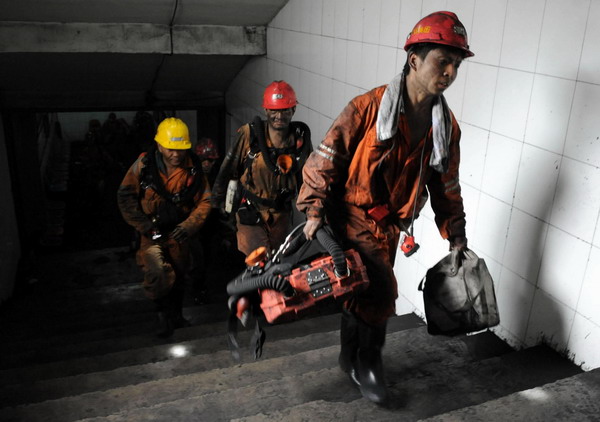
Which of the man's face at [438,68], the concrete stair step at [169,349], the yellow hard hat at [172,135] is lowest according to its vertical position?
the concrete stair step at [169,349]

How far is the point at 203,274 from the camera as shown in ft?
19.0

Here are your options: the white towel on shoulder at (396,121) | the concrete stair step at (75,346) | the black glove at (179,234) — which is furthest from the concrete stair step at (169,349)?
the white towel on shoulder at (396,121)

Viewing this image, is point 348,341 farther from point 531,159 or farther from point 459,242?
point 531,159

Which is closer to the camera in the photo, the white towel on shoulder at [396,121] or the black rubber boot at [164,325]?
the white towel on shoulder at [396,121]

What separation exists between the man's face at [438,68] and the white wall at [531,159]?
2.45 feet

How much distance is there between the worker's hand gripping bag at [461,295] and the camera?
2824 millimetres

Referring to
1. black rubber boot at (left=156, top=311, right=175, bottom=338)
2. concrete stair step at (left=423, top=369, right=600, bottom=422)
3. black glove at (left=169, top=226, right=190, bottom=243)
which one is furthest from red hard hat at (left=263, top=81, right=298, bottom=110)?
concrete stair step at (left=423, top=369, right=600, bottom=422)

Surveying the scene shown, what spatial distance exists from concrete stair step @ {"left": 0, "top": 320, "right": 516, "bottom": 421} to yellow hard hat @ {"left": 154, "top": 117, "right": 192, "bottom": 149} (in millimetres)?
1949

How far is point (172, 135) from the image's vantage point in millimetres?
4273

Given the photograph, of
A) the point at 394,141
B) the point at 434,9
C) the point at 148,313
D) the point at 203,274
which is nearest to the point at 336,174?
the point at 394,141

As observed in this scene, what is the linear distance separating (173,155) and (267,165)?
0.82 m

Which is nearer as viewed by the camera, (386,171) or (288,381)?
(386,171)

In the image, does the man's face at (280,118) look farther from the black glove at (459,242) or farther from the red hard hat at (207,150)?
the red hard hat at (207,150)

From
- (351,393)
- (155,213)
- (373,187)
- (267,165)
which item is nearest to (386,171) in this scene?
(373,187)
